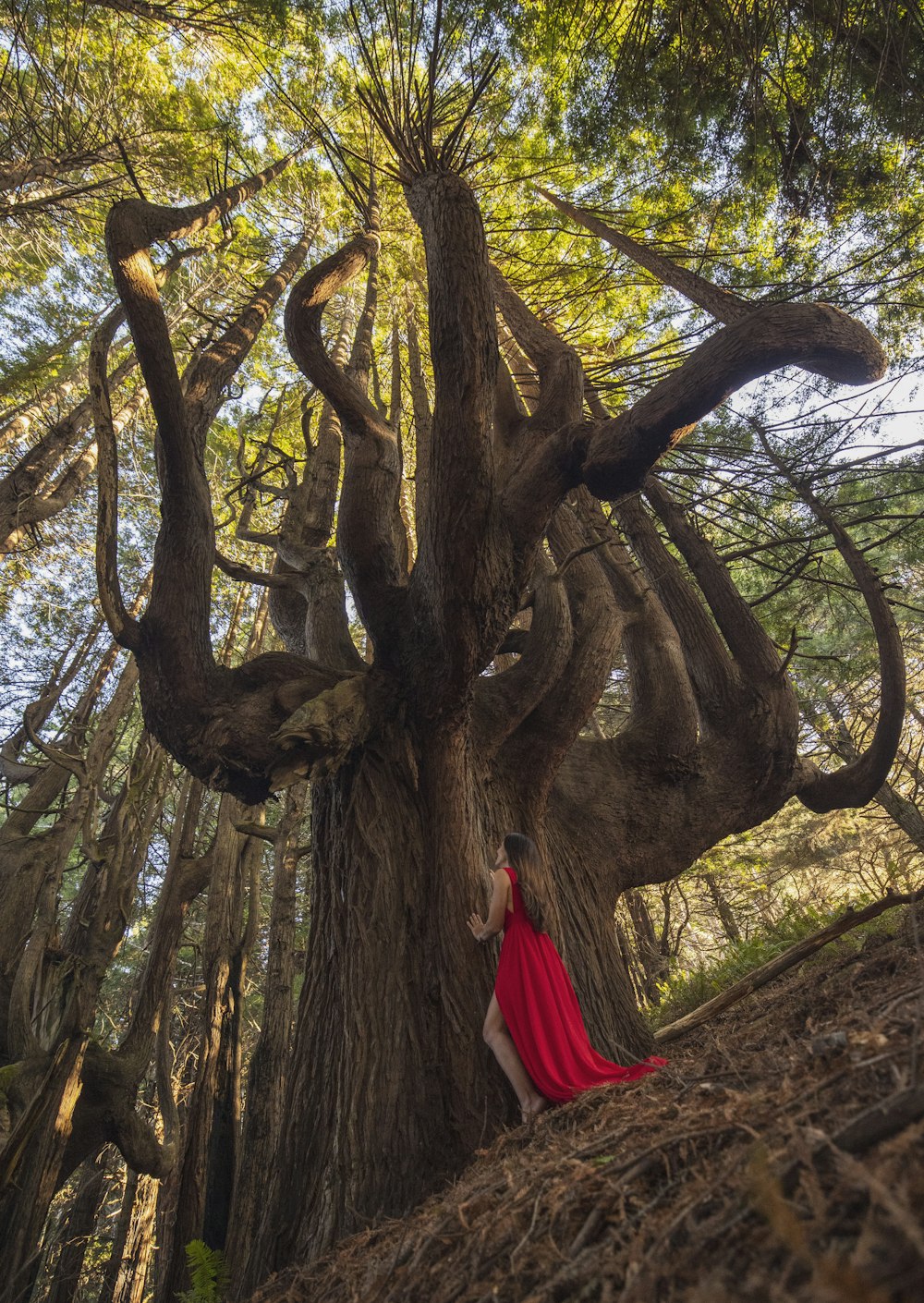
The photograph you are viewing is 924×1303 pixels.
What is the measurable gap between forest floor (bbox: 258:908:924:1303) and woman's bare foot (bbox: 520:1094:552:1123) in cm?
62

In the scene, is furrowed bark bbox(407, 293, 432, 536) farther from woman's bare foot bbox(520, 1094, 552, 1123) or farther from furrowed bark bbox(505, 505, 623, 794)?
woman's bare foot bbox(520, 1094, 552, 1123)

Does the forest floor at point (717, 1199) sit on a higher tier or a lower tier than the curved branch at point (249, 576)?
lower

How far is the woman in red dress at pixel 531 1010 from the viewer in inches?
106

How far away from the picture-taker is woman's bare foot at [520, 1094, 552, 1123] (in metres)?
2.60

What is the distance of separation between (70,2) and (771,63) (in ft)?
24.4

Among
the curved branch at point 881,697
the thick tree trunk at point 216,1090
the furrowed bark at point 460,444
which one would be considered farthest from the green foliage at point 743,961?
the furrowed bark at point 460,444

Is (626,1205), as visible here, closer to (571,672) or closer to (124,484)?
(571,672)

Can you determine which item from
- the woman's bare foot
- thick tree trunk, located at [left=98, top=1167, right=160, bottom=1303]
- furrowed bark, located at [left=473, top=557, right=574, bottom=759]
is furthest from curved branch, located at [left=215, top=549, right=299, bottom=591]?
thick tree trunk, located at [left=98, top=1167, right=160, bottom=1303]

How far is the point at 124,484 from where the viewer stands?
31.6 feet

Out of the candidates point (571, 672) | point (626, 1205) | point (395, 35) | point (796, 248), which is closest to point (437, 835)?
point (571, 672)

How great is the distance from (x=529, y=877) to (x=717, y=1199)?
Answer: 2.30 m

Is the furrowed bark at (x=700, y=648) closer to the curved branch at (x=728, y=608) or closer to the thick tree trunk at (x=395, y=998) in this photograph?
the curved branch at (x=728, y=608)

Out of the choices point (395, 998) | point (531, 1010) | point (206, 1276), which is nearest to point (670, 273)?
point (531, 1010)

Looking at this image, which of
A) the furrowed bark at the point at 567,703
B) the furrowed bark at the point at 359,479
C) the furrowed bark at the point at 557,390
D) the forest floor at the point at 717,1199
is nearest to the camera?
the forest floor at the point at 717,1199
